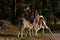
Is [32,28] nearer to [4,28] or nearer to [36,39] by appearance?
[36,39]

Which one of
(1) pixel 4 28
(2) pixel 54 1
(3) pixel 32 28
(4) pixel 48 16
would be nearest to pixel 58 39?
(3) pixel 32 28

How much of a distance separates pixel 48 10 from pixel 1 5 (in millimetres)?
5408

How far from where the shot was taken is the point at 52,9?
27.7 meters

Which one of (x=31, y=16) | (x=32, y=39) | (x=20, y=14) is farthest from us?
(x=20, y=14)

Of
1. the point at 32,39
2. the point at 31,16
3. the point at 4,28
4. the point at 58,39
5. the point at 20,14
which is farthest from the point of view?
the point at 20,14

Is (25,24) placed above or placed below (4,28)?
above

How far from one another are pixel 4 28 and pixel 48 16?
8.79 m

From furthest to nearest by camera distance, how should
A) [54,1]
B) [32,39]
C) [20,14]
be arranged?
1. [54,1]
2. [20,14]
3. [32,39]

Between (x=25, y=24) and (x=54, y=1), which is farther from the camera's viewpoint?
(x=54, y=1)

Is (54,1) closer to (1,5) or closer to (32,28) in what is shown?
(1,5)

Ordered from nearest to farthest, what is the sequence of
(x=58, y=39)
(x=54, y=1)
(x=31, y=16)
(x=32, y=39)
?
(x=32, y=39), (x=31, y=16), (x=58, y=39), (x=54, y=1)

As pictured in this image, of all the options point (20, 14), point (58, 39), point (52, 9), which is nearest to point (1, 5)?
point (20, 14)

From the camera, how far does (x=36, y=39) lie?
13320 millimetres

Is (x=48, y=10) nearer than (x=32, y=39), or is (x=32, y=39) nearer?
(x=32, y=39)
